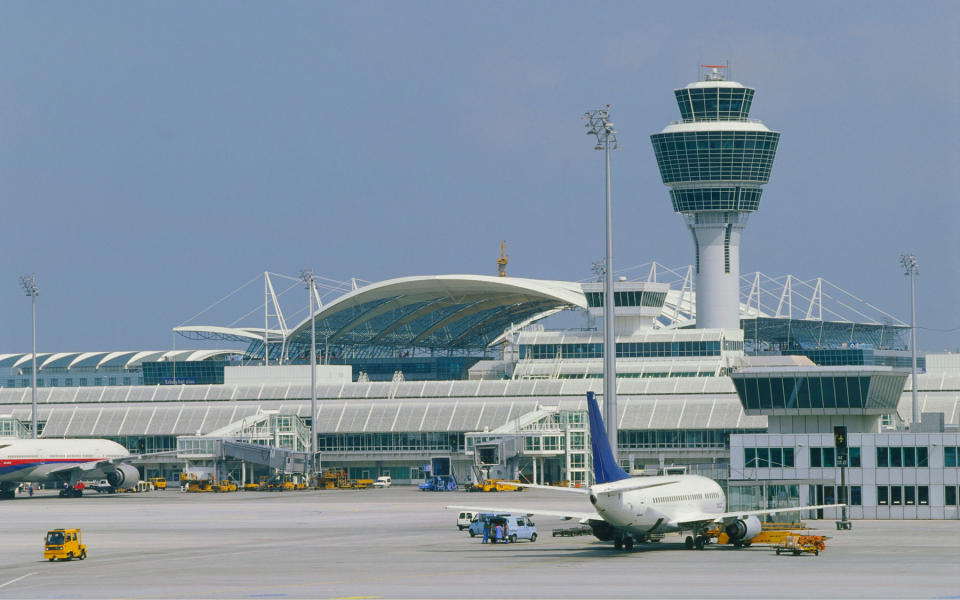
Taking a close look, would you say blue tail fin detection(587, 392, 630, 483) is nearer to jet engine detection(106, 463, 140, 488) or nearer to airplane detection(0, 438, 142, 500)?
airplane detection(0, 438, 142, 500)

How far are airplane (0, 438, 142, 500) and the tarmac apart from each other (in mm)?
28336

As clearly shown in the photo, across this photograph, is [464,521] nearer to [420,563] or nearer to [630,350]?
[420,563]

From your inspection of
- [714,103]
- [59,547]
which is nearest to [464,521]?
[59,547]

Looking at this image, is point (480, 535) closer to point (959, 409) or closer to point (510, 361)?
point (959, 409)

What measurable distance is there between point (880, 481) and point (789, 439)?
5.53 m

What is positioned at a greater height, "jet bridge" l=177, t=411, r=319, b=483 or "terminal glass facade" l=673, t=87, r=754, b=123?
"terminal glass facade" l=673, t=87, r=754, b=123

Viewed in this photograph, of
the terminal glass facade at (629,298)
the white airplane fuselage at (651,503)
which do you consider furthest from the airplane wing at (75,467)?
the white airplane fuselage at (651,503)

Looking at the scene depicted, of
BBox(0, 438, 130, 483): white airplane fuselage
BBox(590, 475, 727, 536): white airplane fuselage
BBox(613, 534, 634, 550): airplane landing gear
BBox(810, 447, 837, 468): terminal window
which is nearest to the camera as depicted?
BBox(590, 475, 727, 536): white airplane fuselage

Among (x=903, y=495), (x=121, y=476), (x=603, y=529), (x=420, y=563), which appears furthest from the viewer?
(x=121, y=476)

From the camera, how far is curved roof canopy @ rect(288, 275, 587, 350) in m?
164

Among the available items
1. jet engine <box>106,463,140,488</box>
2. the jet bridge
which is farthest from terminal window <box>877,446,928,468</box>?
jet engine <box>106,463,140,488</box>

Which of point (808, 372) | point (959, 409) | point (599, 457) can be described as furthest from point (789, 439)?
point (959, 409)

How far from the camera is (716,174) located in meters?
167

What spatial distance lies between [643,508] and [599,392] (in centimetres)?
8927
